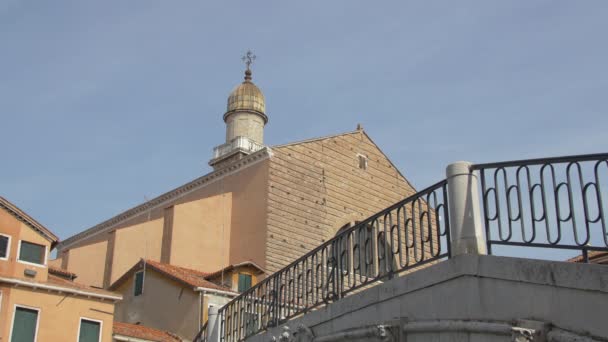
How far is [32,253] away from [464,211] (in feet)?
55.9

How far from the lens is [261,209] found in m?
31.6

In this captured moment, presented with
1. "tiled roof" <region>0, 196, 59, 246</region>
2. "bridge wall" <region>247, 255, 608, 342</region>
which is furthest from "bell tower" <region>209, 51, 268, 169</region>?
"bridge wall" <region>247, 255, 608, 342</region>

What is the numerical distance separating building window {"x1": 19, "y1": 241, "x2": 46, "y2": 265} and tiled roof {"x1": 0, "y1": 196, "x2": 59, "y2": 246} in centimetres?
37

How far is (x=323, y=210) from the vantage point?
109ft

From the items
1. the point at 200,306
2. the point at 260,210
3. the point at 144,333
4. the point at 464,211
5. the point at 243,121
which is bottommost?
the point at 464,211

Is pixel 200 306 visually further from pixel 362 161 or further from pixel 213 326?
pixel 362 161

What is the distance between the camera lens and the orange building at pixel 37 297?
2034 cm

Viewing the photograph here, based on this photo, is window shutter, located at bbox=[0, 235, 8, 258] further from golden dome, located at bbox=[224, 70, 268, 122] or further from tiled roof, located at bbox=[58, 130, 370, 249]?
golden dome, located at bbox=[224, 70, 268, 122]

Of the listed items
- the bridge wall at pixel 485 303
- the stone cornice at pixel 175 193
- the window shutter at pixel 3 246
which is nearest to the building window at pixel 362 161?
the stone cornice at pixel 175 193

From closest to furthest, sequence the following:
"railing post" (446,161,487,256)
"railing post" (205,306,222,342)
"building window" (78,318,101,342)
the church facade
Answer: "railing post" (446,161,487,256), "railing post" (205,306,222,342), "building window" (78,318,101,342), the church facade

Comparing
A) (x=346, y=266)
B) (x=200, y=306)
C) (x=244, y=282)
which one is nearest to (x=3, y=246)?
(x=200, y=306)

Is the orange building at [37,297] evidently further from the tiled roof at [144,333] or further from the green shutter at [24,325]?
the tiled roof at [144,333]

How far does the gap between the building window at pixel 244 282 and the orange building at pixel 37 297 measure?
16.5 feet

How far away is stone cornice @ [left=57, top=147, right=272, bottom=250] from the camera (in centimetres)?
3291
